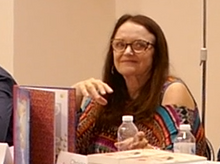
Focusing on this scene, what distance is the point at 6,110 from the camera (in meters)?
1.78

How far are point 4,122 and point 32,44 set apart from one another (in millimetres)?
1503

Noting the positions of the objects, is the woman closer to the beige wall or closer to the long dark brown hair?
the long dark brown hair

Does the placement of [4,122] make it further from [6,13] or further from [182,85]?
[6,13]

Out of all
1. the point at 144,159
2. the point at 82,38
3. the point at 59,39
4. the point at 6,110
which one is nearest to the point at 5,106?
the point at 6,110

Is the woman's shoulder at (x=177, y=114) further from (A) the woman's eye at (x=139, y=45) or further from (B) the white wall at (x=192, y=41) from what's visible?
(B) the white wall at (x=192, y=41)

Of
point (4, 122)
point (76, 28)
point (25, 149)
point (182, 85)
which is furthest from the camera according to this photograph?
point (76, 28)

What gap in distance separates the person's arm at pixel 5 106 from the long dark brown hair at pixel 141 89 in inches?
13.1

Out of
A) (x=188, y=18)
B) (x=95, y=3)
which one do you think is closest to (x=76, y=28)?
(x=95, y=3)

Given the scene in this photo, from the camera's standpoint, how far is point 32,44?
126 inches

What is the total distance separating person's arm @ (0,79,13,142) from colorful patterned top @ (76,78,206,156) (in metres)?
0.26

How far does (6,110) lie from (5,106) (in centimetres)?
3

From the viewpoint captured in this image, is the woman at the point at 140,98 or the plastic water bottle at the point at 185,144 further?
the woman at the point at 140,98

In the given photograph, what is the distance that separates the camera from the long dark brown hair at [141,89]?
1848 mm

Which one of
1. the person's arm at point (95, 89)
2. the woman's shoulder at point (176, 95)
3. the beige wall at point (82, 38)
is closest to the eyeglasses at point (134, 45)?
the woman's shoulder at point (176, 95)
